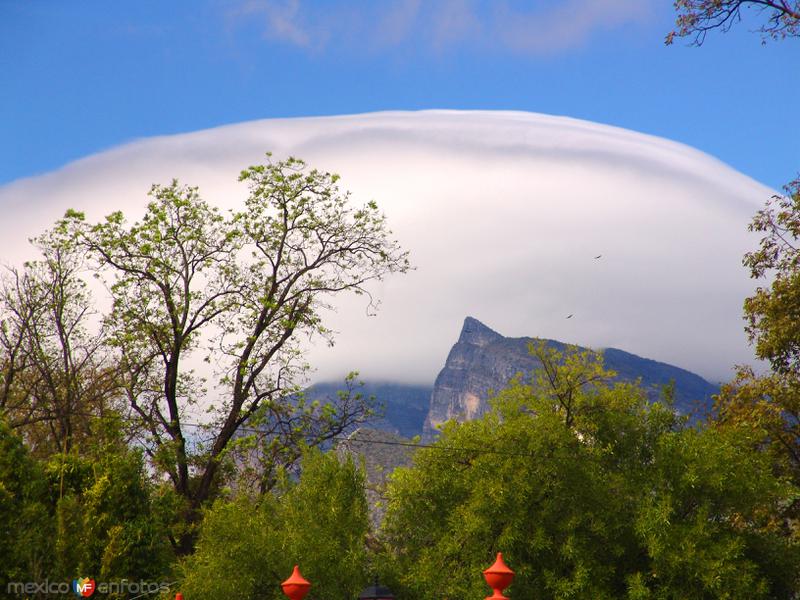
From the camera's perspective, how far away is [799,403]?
3388 cm

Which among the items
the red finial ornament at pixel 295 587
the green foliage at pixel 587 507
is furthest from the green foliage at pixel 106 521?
the red finial ornament at pixel 295 587

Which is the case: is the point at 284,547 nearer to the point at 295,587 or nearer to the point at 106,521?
the point at 106,521

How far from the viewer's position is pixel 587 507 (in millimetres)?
31234

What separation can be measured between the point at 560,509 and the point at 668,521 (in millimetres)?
3231

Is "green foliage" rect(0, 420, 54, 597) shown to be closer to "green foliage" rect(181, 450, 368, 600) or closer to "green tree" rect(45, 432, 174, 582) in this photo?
"green tree" rect(45, 432, 174, 582)

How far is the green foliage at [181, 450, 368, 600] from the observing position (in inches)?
1093

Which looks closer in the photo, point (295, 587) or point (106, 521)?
point (295, 587)

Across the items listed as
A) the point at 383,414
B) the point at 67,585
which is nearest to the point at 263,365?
the point at 383,414

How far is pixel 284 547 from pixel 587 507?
930 cm

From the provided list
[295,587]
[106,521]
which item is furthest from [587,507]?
[295,587]

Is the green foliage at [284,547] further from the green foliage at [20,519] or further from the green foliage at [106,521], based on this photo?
the green foliage at [20,519]

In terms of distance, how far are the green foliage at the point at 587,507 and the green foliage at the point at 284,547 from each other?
10.4 ft

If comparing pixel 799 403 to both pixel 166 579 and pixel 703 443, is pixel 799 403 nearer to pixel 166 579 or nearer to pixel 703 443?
pixel 703 443

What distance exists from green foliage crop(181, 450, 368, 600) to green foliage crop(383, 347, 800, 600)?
3.17 metres
